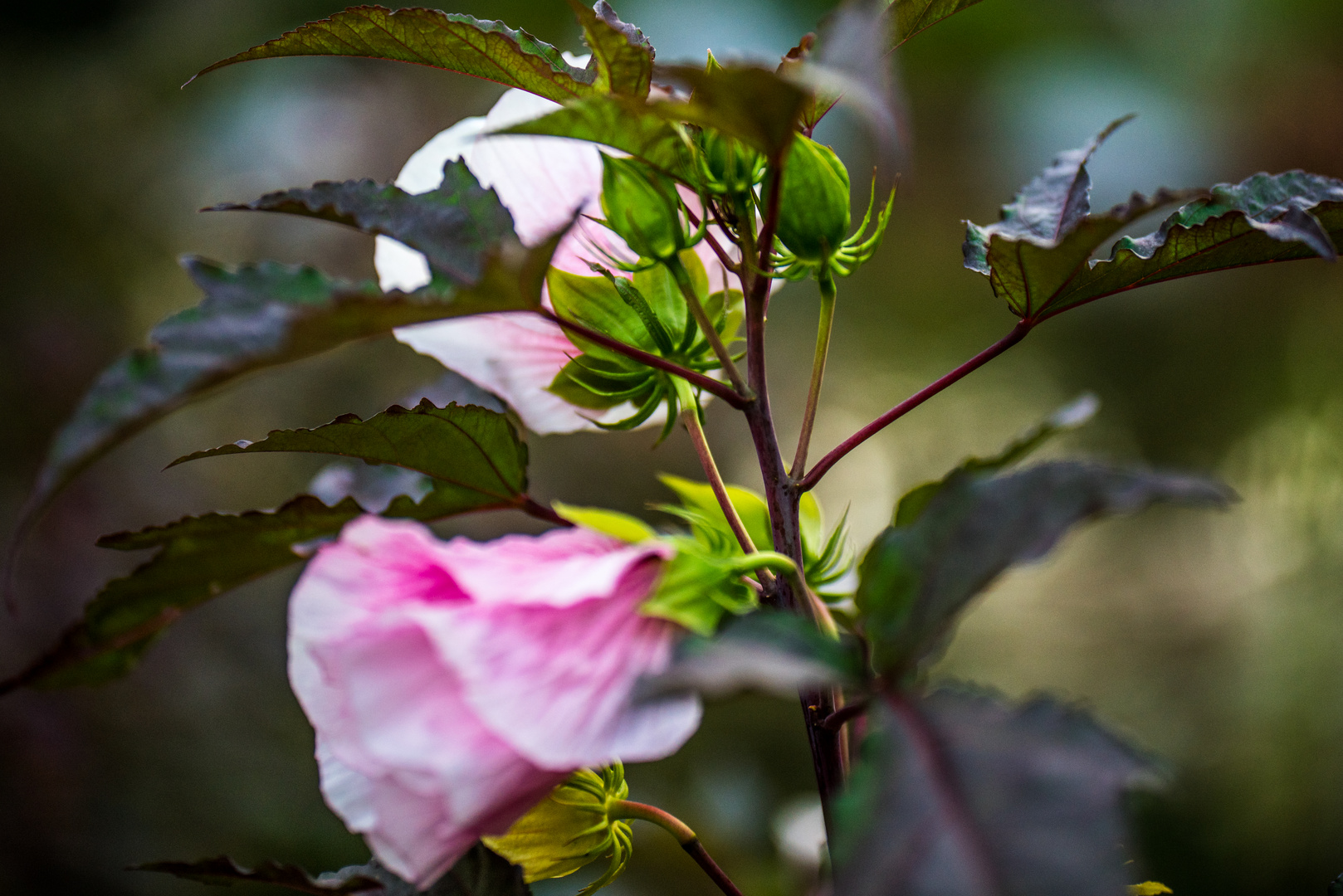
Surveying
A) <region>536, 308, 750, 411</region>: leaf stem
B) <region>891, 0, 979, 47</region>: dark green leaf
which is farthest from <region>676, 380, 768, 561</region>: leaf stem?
<region>891, 0, 979, 47</region>: dark green leaf

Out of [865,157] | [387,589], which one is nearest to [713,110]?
[387,589]

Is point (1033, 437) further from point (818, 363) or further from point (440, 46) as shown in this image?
point (440, 46)

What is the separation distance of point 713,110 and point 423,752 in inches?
6.7

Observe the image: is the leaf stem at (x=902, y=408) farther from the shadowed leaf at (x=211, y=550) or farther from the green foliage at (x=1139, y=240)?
the shadowed leaf at (x=211, y=550)

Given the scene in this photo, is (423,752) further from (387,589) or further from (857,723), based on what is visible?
(857,723)

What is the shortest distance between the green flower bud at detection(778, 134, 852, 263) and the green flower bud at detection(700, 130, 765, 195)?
0.01 m

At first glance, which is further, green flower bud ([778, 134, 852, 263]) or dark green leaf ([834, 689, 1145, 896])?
green flower bud ([778, 134, 852, 263])

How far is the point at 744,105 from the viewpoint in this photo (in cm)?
21

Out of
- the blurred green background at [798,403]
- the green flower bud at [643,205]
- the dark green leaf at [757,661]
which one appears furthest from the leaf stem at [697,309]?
the blurred green background at [798,403]

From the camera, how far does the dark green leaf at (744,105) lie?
195 millimetres

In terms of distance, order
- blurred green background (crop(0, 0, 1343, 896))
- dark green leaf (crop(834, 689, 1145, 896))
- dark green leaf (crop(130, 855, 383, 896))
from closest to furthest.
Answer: dark green leaf (crop(834, 689, 1145, 896))
dark green leaf (crop(130, 855, 383, 896))
blurred green background (crop(0, 0, 1343, 896))

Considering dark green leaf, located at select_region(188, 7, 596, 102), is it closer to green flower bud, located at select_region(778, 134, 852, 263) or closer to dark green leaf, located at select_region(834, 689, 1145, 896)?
green flower bud, located at select_region(778, 134, 852, 263)

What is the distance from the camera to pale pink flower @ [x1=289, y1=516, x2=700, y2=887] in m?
0.20

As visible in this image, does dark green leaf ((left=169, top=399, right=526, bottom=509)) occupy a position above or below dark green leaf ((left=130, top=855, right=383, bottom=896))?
above
